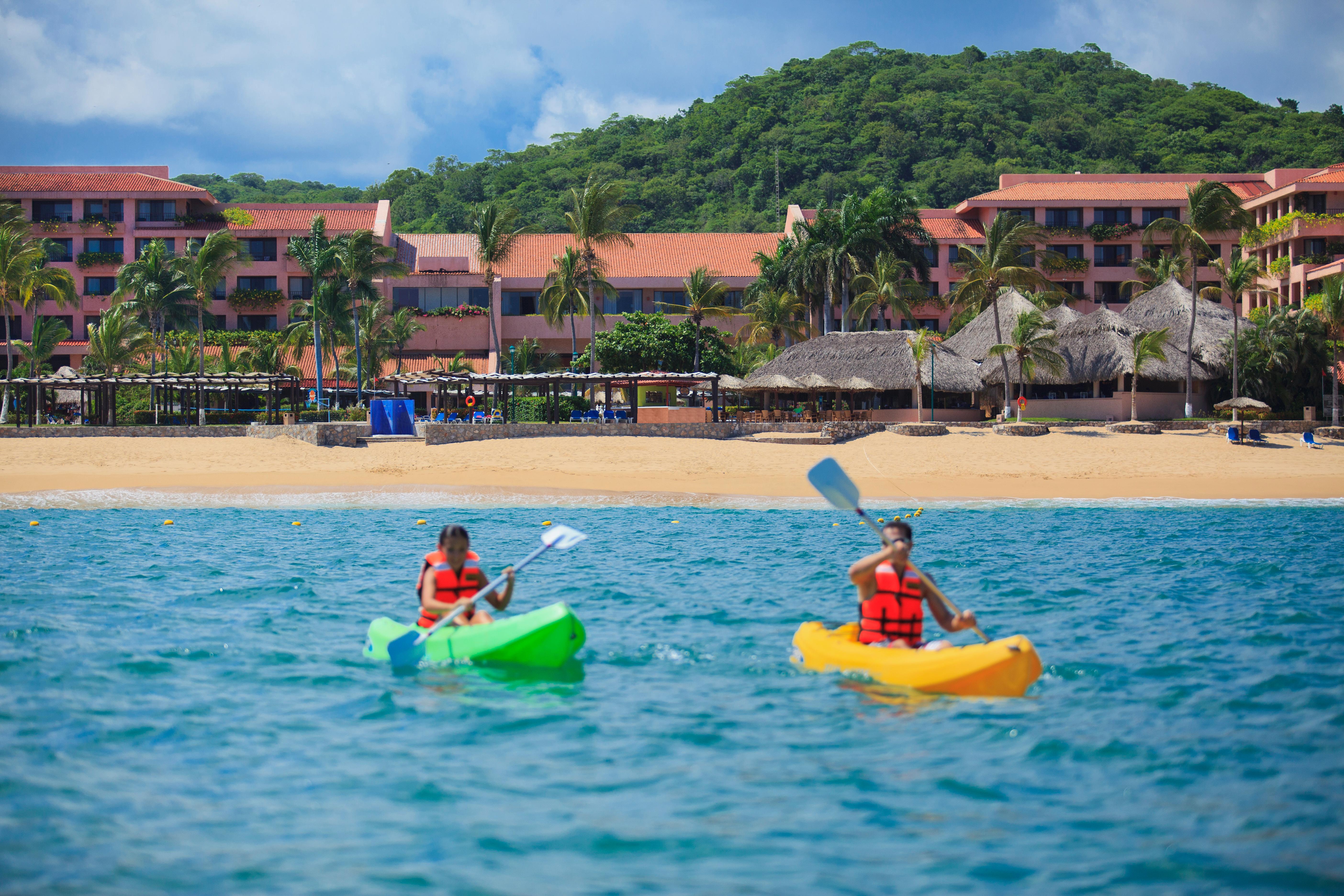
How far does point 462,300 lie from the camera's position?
181ft

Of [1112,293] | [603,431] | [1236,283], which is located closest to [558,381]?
[603,431]

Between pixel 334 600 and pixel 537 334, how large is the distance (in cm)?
4339

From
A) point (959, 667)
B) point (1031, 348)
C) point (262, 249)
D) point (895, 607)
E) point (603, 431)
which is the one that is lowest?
point (959, 667)

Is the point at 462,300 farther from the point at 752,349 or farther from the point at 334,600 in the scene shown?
the point at 334,600

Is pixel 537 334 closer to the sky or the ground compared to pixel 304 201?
closer to the ground

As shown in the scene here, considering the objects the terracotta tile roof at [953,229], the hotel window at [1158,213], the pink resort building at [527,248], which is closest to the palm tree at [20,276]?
the pink resort building at [527,248]

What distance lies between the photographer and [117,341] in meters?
43.7

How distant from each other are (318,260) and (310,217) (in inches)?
684

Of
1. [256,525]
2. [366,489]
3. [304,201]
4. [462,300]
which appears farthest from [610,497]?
[304,201]

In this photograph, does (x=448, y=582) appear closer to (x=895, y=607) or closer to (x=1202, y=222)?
(x=895, y=607)

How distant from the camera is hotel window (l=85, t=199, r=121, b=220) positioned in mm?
56219

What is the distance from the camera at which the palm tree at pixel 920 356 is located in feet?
119

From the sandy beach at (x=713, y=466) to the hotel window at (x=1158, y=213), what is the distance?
104 feet

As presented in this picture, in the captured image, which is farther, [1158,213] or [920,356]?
[1158,213]
